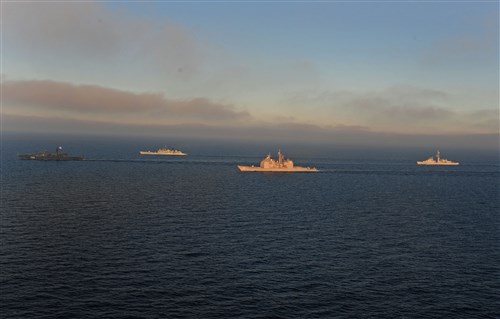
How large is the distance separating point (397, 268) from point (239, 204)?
6898 cm

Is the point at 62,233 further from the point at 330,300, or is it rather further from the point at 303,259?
the point at 330,300

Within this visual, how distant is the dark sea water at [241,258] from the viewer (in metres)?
66.1

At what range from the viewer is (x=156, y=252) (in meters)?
87.8

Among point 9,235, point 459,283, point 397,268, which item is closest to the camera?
point 459,283

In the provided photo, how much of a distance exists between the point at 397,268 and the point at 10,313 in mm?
66358

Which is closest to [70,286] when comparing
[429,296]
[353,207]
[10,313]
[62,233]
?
[10,313]

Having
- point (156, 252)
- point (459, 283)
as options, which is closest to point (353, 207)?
point (459, 283)

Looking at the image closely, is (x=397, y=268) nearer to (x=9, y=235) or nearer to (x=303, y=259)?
(x=303, y=259)

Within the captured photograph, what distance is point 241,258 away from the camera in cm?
8625

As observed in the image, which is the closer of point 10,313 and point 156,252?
point 10,313

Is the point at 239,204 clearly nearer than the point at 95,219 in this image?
No

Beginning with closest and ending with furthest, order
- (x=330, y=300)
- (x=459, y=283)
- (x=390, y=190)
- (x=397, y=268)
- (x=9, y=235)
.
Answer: (x=330, y=300) < (x=459, y=283) < (x=397, y=268) < (x=9, y=235) < (x=390, y=190)

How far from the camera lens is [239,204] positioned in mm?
144500

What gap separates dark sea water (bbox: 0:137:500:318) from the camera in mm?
66062
